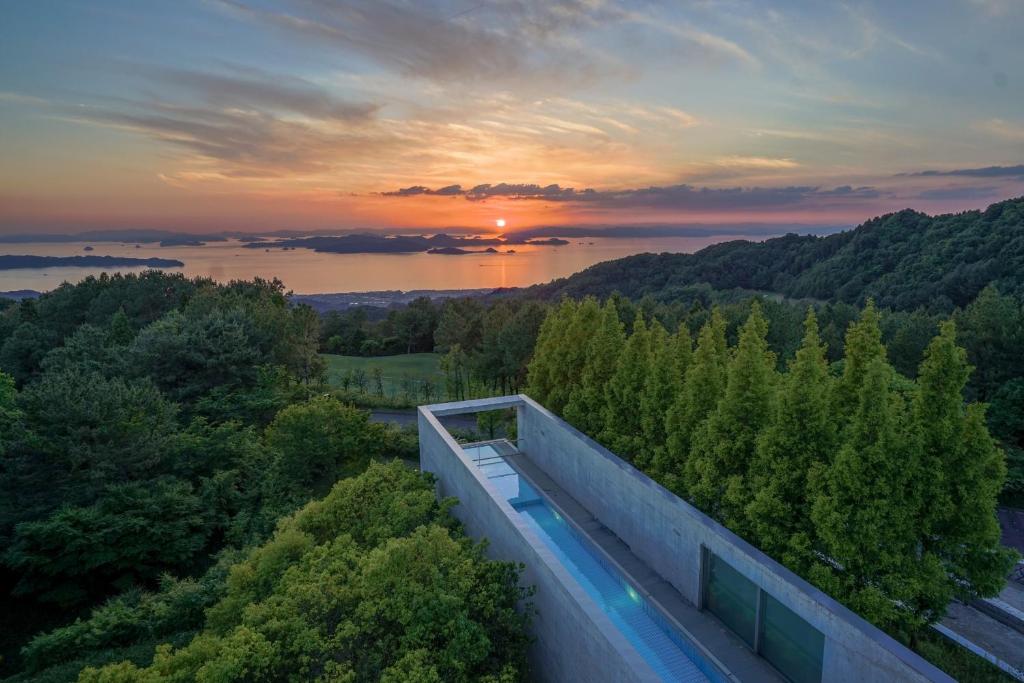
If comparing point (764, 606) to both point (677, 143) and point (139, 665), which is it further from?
point (677, 143)

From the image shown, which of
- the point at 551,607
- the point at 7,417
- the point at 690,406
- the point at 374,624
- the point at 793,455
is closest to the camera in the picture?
the point at 374,624

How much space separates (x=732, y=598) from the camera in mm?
9602

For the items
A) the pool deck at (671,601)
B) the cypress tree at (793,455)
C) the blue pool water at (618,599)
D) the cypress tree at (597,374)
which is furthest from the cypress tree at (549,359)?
the cypress tree at (793,455)

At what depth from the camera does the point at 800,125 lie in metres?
20.8

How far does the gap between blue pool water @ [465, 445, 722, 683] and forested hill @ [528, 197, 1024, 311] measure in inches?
1413

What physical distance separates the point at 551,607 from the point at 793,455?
530 cm

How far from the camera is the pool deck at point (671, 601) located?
8992 millimetres

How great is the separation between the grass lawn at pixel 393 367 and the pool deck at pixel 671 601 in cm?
2610

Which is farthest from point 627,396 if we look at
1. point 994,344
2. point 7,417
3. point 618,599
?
point 994,344

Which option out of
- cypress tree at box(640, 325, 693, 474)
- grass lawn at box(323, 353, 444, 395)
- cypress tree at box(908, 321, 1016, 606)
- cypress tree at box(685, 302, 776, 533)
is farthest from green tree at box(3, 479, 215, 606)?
grass lawn at box(323, 353, 444, 395)

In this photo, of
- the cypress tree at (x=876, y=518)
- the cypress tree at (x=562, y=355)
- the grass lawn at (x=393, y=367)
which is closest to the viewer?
the cypress tree at (x=876, y=518)

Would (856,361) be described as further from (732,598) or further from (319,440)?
(319,440)

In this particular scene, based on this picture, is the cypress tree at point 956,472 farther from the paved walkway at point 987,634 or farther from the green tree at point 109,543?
the green tree at point 109,543

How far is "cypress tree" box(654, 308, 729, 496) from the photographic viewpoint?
12.6 metres
